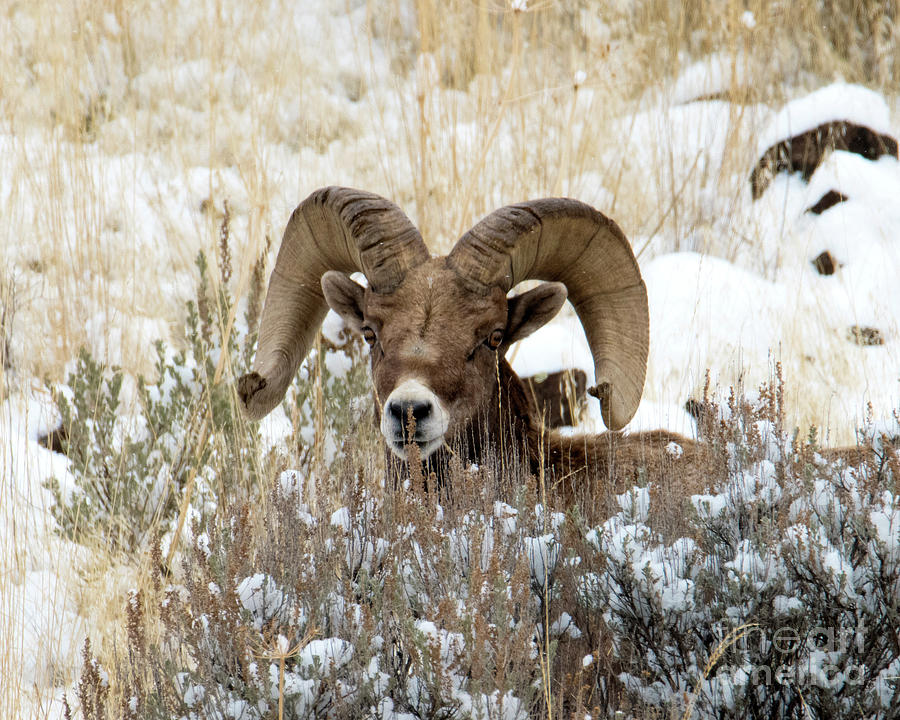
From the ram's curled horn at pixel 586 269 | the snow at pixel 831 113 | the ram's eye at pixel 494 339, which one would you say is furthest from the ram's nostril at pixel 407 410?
the snow at pixel 831 113

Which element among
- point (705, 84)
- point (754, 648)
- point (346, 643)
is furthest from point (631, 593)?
point (705, 84)

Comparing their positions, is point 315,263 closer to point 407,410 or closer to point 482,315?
point 482,315

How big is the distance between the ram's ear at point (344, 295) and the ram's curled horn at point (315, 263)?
0.40ft

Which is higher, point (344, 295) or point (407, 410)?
point (344, 295)

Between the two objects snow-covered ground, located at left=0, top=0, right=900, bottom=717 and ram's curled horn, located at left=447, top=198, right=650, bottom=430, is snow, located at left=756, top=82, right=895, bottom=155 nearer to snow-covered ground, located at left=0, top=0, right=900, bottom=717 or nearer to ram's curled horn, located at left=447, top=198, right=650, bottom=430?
snow-covered ground, located at left=0, top=0, right=900, bottom=717

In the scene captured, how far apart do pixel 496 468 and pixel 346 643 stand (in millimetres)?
1595

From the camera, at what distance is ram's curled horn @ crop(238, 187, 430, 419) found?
4.72 metres

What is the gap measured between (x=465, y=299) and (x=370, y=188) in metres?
5.96

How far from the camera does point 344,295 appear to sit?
5047mm

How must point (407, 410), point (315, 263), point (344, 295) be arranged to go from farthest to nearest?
point (315, 263), point (344, 295), point (407, 410)

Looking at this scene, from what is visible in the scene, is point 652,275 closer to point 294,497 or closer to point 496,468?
point 496,468
